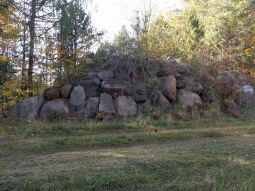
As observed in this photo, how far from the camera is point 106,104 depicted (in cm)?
1672

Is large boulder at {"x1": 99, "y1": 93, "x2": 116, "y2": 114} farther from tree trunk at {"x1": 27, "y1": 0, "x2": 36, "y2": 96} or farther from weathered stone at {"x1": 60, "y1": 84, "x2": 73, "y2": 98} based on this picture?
tree trunk at {"x1": 27, "y1": 0, "x2": 36, "y2": 96}

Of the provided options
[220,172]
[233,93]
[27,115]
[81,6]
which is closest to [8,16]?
[81,6]

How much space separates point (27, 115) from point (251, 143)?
1004 cm

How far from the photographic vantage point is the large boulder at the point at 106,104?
16420 millimetres

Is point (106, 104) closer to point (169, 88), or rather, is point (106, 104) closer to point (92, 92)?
point (92, 92)

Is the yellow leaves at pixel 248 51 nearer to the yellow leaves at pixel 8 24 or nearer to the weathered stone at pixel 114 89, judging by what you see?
the weathered stone at pixel 114 89

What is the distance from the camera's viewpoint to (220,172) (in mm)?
7113

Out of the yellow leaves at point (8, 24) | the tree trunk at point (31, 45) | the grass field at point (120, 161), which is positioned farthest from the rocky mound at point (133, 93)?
the yellow leaves at point (8, 24)

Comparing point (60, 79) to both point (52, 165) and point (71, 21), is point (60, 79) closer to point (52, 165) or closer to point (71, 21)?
point (71, 21)

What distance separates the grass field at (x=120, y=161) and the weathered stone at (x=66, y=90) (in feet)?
13.4

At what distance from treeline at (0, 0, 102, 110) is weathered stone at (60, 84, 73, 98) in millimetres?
982

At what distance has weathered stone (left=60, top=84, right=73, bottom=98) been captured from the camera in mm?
17434

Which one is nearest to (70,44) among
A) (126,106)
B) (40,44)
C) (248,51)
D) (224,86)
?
(40,44)

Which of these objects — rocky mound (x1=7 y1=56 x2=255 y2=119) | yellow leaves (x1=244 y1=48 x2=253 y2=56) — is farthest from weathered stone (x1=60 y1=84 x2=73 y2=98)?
yellow leaves (x1=244 y1=48 x2=253 y2=56)
